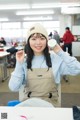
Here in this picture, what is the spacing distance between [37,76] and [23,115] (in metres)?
0.92

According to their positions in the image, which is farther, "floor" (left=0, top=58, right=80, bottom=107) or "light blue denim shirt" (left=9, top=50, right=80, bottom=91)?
"floor" (left=0, top=58, right=80, bottom=107)

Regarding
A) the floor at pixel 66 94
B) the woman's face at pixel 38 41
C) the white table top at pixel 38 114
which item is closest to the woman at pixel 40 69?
the woman's face at pixel 38 41

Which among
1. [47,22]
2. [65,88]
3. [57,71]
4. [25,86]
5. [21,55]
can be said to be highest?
[47,22]

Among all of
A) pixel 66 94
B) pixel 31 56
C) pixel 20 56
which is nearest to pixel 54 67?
pixel 31 56

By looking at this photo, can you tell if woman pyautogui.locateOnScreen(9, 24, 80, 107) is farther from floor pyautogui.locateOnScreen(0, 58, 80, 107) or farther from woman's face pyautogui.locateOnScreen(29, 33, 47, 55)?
floor pyautogui.locateOnScreen(0, 58, 80, 107)

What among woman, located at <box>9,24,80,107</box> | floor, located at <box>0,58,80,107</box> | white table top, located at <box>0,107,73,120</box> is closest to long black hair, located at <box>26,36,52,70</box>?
woman, located at <box>9,24,80,107</box>

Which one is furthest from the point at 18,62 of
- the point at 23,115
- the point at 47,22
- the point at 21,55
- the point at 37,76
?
the point at 47,22

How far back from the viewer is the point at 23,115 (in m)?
1.12

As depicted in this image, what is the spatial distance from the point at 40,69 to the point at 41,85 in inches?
5.7

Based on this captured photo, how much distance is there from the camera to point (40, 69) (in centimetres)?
208

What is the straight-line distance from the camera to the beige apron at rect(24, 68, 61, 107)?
2.03 m

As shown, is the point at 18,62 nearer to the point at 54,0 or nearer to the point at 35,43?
the point at 35,43

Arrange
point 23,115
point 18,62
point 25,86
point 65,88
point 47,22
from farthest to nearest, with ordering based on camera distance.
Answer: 1. point 47,22
2. point 65,88
3. point 25,86
4. point 18,62
5. point 23,115

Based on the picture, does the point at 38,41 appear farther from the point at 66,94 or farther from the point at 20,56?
the point at 66,94
